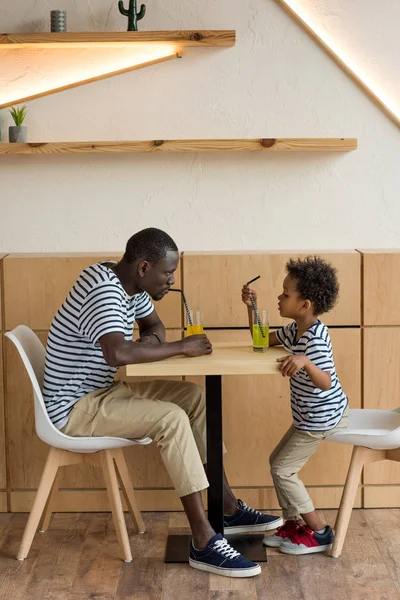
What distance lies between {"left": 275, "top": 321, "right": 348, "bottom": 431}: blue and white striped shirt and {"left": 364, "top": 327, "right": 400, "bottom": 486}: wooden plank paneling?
0.45m

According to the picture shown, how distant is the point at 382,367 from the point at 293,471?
74cm

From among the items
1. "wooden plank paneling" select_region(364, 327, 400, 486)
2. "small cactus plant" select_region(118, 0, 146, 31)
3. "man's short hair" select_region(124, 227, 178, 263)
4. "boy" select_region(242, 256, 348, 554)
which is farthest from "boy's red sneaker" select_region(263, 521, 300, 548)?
"small cactus plant" select_region(118, 0, 146, 31)

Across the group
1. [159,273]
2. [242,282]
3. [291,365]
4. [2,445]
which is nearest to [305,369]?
[291,365]

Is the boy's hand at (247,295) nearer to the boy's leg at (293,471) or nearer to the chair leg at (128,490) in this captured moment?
the boy's leg at (293,471)

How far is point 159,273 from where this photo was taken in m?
3.40

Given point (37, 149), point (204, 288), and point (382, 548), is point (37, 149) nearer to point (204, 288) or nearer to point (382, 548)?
point (204, 288)

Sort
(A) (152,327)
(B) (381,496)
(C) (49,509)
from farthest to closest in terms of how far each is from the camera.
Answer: (B) (381,496) → (C) (49,509) → (A) (152,327)

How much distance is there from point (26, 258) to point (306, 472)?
156 centimetres

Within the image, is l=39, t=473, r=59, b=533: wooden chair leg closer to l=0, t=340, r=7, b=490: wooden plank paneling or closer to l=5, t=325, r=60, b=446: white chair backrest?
l=0, t=340, r=7, b=490: wooden plank paneling

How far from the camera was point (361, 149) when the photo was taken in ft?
13.8

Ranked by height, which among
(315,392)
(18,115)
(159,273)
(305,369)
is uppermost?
(18,115)

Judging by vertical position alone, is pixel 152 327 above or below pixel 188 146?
below

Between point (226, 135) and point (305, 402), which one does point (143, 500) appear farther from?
point (226, 135)

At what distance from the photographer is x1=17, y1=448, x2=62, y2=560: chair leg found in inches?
136
